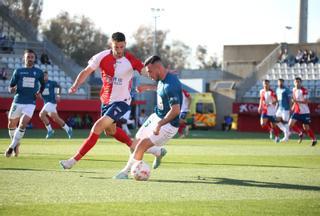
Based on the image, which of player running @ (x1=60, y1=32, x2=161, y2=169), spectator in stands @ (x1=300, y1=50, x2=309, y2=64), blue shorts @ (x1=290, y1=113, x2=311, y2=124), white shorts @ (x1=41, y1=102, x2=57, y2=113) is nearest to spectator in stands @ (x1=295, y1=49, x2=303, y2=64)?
spectator in stands @ (x1=300, y1=50, x2=309, y2=64)

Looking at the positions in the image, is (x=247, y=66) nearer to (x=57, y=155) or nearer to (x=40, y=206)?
(x=57, y=155)

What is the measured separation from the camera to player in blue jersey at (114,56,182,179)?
35.6 feet

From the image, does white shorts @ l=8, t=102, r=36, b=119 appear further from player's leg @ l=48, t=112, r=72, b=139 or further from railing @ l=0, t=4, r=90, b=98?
railing @ l=0, t=4, r=90, b=98

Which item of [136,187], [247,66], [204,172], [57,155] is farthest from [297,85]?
[247,66]

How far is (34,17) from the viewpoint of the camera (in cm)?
7406

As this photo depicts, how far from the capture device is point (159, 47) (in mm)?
98688

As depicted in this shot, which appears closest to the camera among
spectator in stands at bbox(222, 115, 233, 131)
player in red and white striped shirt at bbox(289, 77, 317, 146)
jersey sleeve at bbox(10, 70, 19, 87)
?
jersey sleeve at bbox(10, 70, 19, 87)

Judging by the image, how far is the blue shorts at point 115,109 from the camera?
12039mm

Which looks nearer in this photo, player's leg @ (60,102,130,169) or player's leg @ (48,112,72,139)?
player's leg @ (60,102,130,169)

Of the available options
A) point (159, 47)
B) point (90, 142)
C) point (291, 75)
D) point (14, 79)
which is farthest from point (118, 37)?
point (159, 47)

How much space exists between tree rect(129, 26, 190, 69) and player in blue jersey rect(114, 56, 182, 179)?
8353 cm

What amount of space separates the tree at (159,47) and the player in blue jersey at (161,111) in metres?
83.5

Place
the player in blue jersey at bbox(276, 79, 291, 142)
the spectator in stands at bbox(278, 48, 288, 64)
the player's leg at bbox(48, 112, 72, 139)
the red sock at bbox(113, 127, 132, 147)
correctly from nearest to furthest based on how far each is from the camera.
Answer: the red sock at bbox(113, 127, 132, 147), the player's leg at bbox(48, 112, 72, 139), the player in blue jersey at bbox(276, 79, 291, 142), the spectator in stands at bbox(278, 48, 288, 64)

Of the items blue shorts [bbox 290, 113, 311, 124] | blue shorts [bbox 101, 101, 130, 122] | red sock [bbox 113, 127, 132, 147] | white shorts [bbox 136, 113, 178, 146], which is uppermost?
blue shorts [bbox 101, 101, 130, 122]
